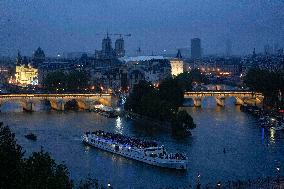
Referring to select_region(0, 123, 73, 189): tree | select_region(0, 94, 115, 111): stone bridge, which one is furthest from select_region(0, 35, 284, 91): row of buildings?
select_region(0, 123, 73, 189): tree

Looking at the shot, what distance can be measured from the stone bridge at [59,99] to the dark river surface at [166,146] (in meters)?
2.08

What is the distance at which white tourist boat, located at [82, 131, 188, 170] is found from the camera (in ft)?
45.6

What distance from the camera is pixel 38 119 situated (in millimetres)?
22234

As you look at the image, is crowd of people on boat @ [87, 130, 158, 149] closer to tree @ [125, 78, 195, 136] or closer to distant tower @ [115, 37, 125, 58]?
tree @ [125, 78, 195, 136]

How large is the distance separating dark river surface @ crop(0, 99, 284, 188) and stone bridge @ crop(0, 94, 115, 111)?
2077mm

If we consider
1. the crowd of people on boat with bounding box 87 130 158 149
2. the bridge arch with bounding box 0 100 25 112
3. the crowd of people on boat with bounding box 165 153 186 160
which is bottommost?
the bridge arch with bounding box 0 100 25 112

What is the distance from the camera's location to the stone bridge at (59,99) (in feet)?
85.0

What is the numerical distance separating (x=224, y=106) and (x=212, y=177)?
579 inches

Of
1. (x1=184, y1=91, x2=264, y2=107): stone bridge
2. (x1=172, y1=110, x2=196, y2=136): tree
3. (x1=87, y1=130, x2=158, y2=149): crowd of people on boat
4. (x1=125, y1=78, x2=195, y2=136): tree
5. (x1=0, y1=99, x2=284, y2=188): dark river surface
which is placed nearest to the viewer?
(x1=0, y1=99, x2=284, y2=188): dark river surface

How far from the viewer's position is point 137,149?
48.6 ft

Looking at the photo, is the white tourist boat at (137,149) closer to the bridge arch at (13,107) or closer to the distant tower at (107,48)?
the bridge arch at (13,107)

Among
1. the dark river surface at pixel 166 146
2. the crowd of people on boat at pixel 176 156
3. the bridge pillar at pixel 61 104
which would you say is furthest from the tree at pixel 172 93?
the crowd of people on boat at pixel 176 156

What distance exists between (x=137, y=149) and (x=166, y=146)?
1.73 metres

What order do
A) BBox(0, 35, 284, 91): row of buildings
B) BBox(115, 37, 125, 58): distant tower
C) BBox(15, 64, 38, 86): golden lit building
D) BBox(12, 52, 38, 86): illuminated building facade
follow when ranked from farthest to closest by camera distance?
BBox(115, 37, 125, 58): distant tower
BBox(15, 64, 38, 86): golden lit building
BBox(12, 52, 38, 86): illuminated building facade
BBox(0, 35, 284, 91): row of buildings
